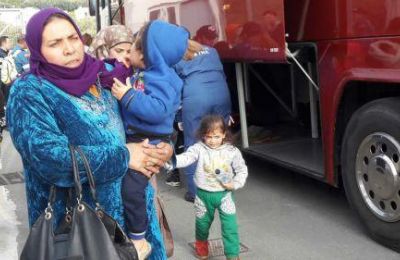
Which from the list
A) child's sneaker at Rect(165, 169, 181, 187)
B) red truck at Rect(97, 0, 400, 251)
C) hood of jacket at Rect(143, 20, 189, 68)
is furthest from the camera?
child's sneaker at Rect(165, 169, 181, 187)

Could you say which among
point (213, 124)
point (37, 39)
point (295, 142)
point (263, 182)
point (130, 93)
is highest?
point (37, 39)

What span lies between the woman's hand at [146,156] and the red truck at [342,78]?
209 centimetres

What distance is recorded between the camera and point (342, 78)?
4379mm

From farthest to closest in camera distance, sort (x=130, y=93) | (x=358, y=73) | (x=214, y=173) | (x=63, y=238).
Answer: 1. (x=358, y=73)
2. (x=214, y=173)
3. (x=130, y=93)
4. (x=63, y=238)

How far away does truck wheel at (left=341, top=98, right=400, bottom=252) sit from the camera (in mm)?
4051

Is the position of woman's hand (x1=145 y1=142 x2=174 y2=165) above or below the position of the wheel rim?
above

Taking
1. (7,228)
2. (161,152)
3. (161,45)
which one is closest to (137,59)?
(161,45)

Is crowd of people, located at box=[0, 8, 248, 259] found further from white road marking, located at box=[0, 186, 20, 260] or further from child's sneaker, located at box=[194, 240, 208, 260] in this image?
white road marking, located at box=[0, 186, 20, 260]

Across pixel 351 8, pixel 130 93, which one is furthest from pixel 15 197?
pixel 130 93

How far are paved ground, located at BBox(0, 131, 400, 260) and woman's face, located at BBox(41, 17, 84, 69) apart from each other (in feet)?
8.35

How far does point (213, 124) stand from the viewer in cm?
394

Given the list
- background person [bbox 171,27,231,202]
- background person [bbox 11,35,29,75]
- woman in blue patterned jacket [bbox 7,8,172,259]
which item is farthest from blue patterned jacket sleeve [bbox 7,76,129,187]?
background person [bbox 11,35,29,75]

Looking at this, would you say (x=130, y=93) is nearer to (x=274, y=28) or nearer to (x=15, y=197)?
(x=274, y=28)

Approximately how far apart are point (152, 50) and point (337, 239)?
99.4 inches
